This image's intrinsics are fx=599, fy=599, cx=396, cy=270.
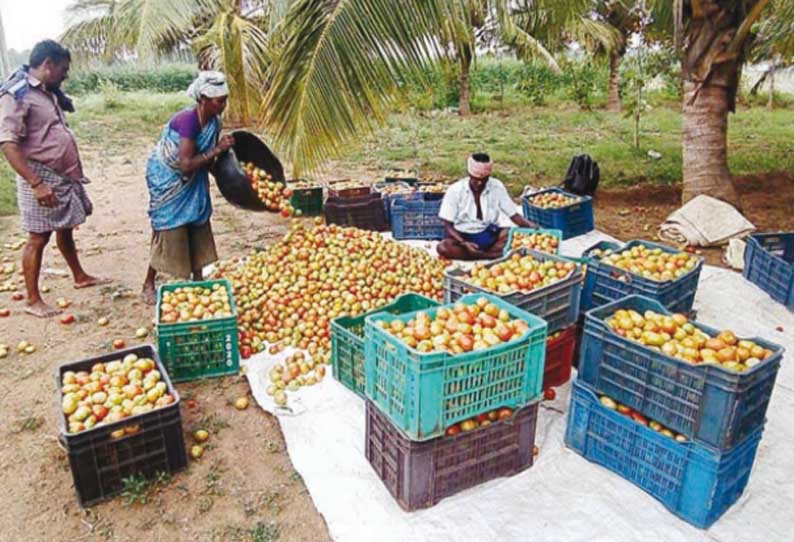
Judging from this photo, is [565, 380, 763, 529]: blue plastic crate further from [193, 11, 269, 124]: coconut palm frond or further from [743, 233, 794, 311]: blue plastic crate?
[193, 11, 269, 124]: coconut palm frond

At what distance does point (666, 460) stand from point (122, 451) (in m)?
2.47

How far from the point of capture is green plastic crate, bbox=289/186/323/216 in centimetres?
749

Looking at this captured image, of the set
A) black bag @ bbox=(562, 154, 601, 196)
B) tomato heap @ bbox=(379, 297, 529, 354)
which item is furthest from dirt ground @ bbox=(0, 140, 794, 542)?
black bag @ bbox=(562, 154, 601, 196)

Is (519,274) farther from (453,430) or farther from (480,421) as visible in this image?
(453,430)

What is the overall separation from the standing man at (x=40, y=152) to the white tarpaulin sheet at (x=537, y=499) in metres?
2.57

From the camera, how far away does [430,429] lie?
253 cm

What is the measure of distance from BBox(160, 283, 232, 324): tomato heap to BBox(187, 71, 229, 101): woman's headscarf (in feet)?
4.37

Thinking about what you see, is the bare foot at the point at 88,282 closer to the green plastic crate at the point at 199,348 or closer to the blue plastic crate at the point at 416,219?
the green plastic crate at the point at 199,348

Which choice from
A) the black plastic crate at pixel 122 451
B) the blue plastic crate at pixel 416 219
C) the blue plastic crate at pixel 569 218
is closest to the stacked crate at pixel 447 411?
the black plastic crate at pixel 122 451

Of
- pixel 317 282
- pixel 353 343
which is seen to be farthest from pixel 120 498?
pixel 317 282

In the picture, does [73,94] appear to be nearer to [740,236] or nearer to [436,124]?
[436,124]

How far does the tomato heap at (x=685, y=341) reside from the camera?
2559 mm

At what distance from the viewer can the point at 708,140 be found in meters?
6.86

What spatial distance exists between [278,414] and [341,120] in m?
1.94
